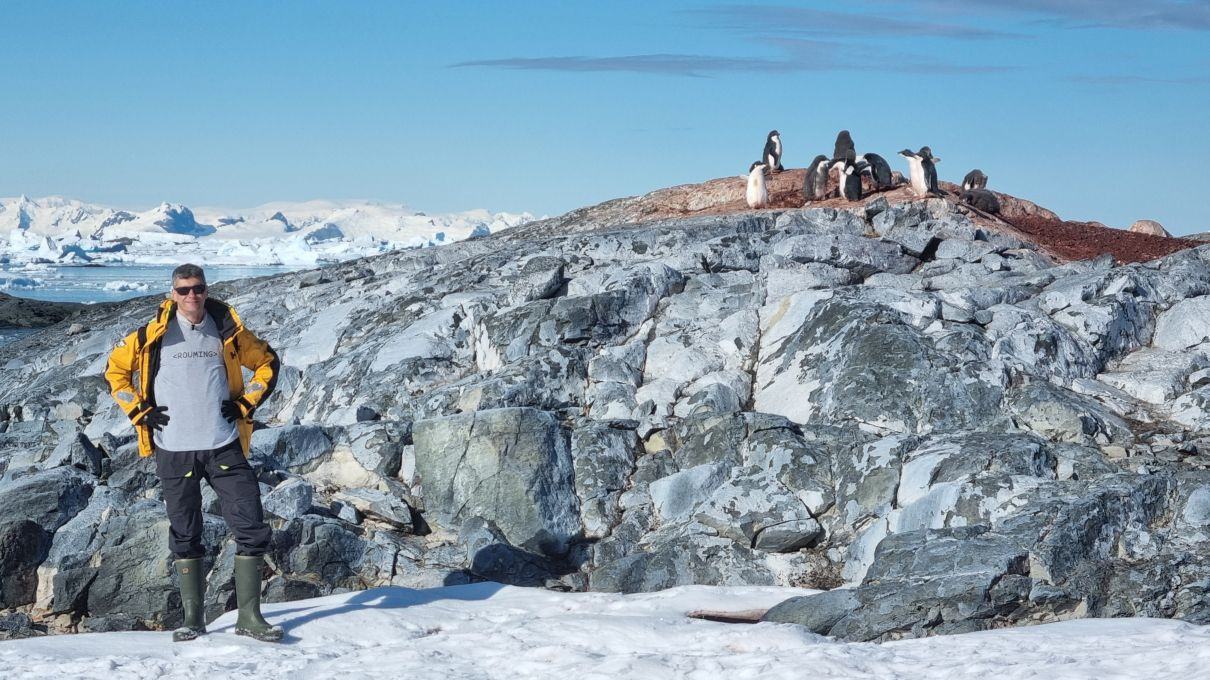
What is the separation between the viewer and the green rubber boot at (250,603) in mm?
5477

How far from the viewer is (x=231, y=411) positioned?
5.50 metres

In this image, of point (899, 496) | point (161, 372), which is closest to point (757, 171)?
point (899, 496)

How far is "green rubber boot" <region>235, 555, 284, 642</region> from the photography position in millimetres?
5477

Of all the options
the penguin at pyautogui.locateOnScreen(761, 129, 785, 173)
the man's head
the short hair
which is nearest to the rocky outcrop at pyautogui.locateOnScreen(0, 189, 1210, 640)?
the man's head

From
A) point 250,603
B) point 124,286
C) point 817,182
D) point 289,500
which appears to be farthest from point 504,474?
point 124,286

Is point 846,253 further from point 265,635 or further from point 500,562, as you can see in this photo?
point 265,635

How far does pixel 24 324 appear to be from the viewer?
105 ft

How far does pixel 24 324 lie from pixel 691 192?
72.3 ft

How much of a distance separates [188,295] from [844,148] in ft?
52.8

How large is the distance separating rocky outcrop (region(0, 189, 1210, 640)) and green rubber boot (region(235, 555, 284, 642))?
4.46 ft

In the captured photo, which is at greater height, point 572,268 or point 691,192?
point 691,192

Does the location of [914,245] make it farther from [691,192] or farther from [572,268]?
[691,192]

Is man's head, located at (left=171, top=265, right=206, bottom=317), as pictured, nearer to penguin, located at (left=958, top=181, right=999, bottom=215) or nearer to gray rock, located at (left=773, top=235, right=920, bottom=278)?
gray rock, located at (left=773, top=235, right=920, bottom=278)

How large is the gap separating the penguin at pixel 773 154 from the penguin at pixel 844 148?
1525 mm
